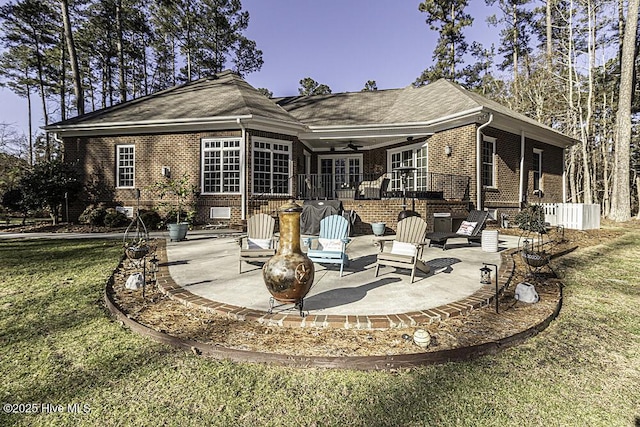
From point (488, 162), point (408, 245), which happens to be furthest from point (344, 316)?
point (488, 162)

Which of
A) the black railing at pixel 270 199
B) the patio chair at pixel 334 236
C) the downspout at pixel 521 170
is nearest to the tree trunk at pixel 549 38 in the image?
the downspout at pixel 521 170

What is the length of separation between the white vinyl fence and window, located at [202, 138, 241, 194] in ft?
38.6

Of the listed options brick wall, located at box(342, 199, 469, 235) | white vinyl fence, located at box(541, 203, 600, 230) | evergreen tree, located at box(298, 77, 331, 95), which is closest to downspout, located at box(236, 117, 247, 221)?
brick wall, located at box(342, 199, 469, 235)

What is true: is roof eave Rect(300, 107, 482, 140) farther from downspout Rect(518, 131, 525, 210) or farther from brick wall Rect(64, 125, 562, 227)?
downspout Rect(518, 131, 525, 210)

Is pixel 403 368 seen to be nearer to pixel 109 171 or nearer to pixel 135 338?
pixel 135 338

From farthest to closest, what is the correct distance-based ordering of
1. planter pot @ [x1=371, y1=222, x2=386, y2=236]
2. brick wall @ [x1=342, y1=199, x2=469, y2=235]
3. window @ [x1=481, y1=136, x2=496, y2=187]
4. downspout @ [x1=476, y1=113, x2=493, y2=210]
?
1. window @ [x1=481, y1=136, x2=496, y2=187]
2. downspout @ [x1=476, y1=113, x2=493, y2=210]
3. brick wall @ [x1=342, y1=199, x2=469, y2=235]
4. planter pot @ [x1=371, y1=222, x2=386, y2=236]

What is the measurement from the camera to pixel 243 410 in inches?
78.1

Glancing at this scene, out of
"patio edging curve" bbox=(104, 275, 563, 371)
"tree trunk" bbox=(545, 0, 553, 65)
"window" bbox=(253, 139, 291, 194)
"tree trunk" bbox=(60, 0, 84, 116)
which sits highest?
"tree trunk" bbox=(545, 0, 553, 65)

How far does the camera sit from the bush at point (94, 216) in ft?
34.6

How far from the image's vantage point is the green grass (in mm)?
1948

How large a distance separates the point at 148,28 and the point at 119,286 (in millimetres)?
25058

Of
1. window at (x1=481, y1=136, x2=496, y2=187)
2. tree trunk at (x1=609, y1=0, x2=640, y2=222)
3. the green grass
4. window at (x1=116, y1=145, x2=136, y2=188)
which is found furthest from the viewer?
tree trunk at (x1=609, y1=0, x2=640, y2=222)

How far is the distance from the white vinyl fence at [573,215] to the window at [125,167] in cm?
1600

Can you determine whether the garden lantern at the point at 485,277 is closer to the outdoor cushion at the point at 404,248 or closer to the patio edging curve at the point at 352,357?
the outdoor cushion at the point at 404,248
